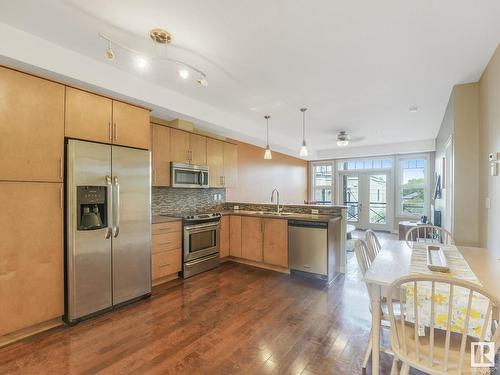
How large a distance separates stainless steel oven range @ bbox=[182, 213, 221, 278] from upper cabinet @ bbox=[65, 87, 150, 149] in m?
1.37

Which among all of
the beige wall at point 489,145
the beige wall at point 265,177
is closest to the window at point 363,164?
the beige wall at point 265,177

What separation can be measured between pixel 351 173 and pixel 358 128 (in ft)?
9.79

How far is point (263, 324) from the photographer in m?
2.45

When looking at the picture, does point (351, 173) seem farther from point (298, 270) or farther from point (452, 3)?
point (452, 3)

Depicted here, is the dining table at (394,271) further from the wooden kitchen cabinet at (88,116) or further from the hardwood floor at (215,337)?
the wooden kitchen cabinet at (88,116)

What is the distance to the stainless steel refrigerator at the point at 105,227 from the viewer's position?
2.41 metres

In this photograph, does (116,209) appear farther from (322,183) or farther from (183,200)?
(322,183)

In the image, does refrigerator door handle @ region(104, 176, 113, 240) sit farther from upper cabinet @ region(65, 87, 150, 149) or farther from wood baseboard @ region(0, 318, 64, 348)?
wood baseboard @ region(0, 318, 64, 348)

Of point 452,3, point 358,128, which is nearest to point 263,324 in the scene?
point 452,3

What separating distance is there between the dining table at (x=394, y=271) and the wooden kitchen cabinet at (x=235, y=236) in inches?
100

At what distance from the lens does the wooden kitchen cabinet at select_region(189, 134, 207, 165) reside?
4.23 metres

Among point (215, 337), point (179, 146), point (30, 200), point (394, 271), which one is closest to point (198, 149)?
point (179, 146)

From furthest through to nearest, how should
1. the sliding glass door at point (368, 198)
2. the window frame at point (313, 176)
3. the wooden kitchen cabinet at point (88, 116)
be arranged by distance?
the window frame at point (313, 176) < the sliding glass door at point (368, 198) < the wooden kitchen cabinet at point (88, 116)

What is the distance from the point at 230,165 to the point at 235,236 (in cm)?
147
